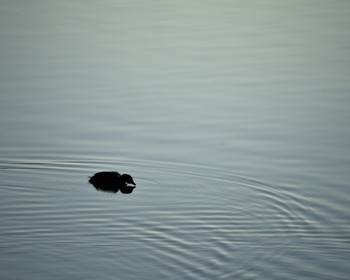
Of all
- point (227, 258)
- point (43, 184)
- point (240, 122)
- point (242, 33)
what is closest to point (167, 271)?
point (227, 258)

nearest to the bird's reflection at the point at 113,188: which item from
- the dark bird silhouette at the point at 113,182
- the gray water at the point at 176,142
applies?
the dark bird silhouette at the point at 113,182

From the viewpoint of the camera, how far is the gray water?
9.84 metres

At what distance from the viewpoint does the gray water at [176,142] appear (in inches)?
387

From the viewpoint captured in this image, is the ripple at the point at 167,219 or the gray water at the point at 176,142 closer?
the ripple at the point at 167,219

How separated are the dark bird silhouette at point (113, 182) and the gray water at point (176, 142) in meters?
0.15

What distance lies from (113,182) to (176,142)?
2.02m

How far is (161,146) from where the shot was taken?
1345 cm

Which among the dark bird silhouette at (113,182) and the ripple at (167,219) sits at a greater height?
the dark bird silhouette at (113,182)

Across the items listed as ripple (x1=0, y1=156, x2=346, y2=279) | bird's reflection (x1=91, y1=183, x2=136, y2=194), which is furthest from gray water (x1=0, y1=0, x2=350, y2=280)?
bird's reflection (x1=91, y1=183, x2=136, y2=194)

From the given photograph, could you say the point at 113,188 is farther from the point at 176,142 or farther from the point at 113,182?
the point at 176,142

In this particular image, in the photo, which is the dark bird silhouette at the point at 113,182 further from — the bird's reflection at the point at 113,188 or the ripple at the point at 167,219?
the ripple at the point at 167,219

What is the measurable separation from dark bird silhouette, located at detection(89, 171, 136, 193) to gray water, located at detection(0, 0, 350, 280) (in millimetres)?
146

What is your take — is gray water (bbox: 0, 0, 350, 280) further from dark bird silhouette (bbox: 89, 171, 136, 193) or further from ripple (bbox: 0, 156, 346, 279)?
dark bird silhouette (bbox: 89, 171, 136, 193)

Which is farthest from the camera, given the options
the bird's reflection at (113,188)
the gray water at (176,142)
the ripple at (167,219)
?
the bird's reflection at (113,188)
